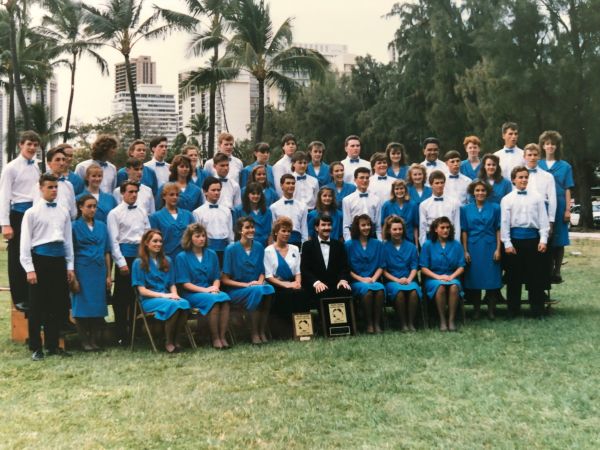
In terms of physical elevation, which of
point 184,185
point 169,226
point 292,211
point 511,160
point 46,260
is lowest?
point 46,260

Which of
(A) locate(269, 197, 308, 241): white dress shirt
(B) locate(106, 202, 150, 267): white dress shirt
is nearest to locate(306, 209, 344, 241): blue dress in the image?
(A) locate(269, 197, 308, 241): white dress shirt

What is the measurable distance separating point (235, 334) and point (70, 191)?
249cm

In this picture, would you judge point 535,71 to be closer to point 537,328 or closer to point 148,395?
point 537,328

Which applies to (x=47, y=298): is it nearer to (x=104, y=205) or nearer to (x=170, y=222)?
(x=104, y=205)

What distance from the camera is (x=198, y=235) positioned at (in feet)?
27.2

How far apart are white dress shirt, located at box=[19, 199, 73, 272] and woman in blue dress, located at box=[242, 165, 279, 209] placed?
2.53m

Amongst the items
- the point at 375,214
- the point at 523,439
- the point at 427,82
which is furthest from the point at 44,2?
the point at 523,439

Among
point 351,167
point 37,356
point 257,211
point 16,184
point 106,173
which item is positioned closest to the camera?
point 37,356

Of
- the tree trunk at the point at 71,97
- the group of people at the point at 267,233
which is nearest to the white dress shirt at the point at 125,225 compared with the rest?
the group of people at the point at 267,233

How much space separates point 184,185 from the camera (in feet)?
30.3

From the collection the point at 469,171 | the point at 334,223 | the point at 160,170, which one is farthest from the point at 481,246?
the point at 160,170

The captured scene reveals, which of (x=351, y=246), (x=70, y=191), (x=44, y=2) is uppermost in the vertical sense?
(x=44, y=2)

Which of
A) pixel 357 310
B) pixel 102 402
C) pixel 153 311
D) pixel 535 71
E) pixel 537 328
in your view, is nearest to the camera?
pixel 102 402

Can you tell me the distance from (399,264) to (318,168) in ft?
6.85
